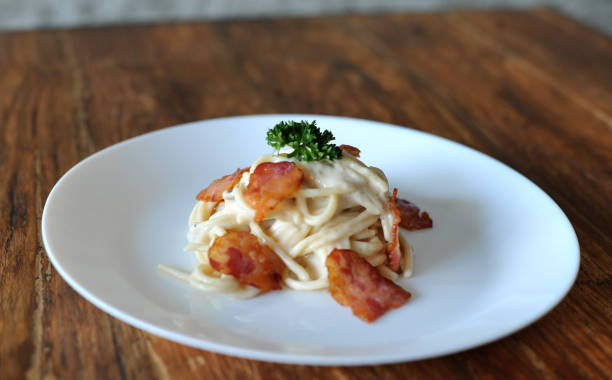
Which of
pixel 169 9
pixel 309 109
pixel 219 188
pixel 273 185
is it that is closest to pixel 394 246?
pixel 273 185

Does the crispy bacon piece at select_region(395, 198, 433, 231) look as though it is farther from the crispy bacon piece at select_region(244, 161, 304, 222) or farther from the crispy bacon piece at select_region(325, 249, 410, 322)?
the crispy bacon piece at select_region(244, 161, 304, 222)

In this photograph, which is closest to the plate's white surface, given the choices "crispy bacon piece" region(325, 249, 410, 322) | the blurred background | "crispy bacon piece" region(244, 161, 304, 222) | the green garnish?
"crispy bacon piece" region(325, 249, 410, 322)

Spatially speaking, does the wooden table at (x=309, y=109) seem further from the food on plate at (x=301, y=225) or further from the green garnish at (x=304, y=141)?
the green garnish at (x=304, y=141)

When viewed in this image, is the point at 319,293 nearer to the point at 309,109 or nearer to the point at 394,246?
the point at 394,246

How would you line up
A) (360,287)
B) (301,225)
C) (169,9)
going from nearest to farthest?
(360,287), (301,225), (169,9)

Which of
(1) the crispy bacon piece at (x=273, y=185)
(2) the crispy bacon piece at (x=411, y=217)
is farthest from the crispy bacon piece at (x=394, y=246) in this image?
(1) the crispy bacon piece at (x=273, y=185)

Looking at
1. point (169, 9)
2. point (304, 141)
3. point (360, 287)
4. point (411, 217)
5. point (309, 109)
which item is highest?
point (304, 141)
